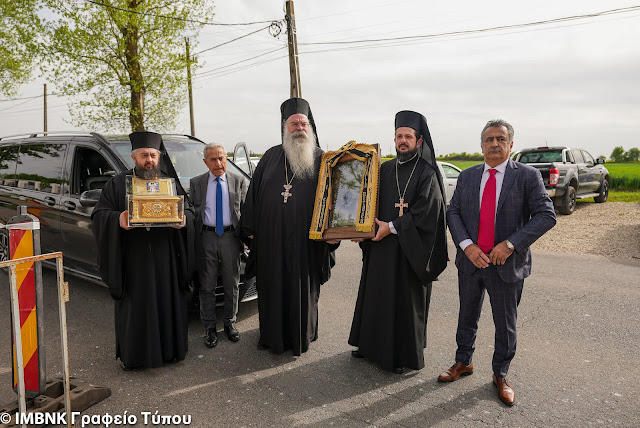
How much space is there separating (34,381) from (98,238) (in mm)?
1252

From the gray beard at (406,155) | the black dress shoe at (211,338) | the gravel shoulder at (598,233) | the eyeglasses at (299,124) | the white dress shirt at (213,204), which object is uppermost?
the eyeglasses at (299,124)

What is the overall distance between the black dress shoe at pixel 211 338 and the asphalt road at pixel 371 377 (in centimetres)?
7

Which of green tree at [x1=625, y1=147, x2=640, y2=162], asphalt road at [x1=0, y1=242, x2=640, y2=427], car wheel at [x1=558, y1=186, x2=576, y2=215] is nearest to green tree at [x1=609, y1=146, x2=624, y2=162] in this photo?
green tree at [x1=625, y1=147, x2=640, y2=162]

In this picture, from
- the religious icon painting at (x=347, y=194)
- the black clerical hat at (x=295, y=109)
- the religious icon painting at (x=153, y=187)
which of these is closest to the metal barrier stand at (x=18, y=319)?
the religious icon painting at (x=153, y=187)

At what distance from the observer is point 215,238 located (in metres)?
4.71

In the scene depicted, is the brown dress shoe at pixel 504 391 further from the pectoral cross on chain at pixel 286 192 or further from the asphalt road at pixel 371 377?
the pectoral cross on chain at pixel 286 192

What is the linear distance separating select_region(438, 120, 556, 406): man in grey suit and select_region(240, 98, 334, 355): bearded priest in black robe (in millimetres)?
1414

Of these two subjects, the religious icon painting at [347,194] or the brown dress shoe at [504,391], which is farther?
the religious icon painting at [347,194]

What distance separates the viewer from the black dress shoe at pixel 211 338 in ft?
15.2

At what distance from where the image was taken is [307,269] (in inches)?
178

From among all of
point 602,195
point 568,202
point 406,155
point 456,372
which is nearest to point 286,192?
point 406,155

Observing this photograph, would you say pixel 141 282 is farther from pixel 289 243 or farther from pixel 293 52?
pixel 293 52

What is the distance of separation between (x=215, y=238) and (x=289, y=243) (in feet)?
2.60

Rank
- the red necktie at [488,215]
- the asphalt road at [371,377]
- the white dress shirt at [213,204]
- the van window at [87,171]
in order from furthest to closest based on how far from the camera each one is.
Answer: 1. the van window at [87,171]
2. the white dress shirt at [213,204]
3. the red necktie at [488,215]
4. the asphalt road at [371,377]
